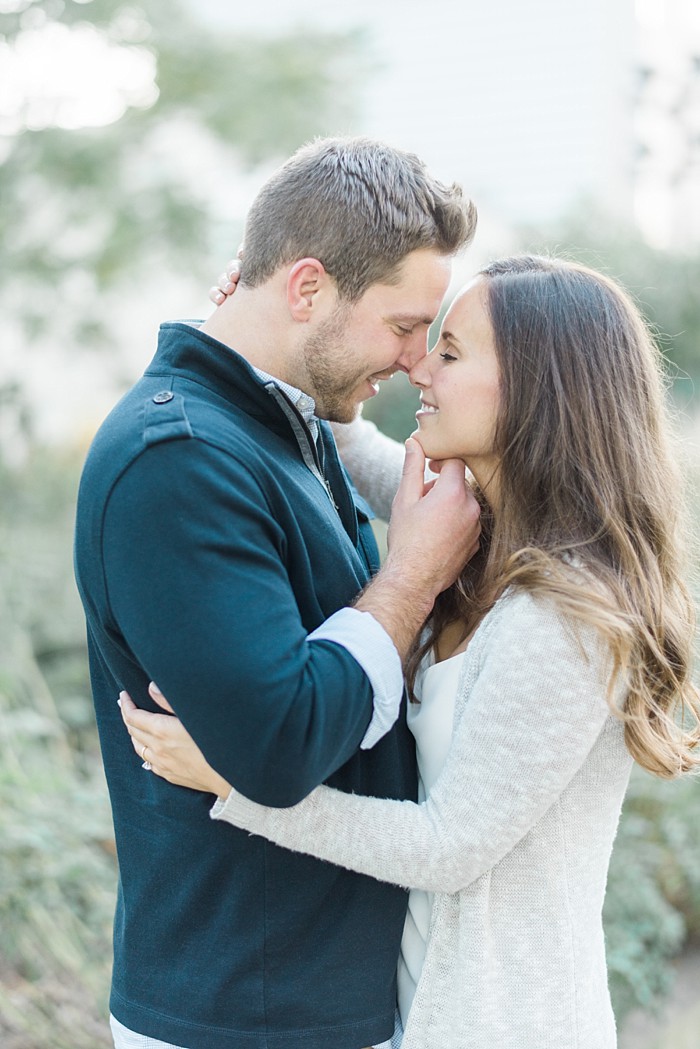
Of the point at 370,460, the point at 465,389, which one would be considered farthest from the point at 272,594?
the point at 370,460

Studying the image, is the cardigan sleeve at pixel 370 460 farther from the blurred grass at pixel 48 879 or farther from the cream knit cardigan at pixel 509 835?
the blurred grass at pixel 48 879

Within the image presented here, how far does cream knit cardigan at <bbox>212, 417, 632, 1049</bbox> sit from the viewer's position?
158 cm

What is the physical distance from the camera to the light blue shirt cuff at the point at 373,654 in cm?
153

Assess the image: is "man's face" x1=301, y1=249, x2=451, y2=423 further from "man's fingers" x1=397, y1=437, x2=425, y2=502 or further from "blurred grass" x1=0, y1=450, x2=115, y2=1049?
"blurred grass" x1=0, y1=450, x2=115, y2=1049

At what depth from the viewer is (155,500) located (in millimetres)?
1450

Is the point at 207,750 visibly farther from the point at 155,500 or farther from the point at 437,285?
the point at 437,285

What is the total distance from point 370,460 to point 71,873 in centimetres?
166

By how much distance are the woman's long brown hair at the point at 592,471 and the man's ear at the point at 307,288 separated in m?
0.28

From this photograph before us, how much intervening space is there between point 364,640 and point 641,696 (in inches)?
17.2

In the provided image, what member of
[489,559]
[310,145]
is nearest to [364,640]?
[489,559]

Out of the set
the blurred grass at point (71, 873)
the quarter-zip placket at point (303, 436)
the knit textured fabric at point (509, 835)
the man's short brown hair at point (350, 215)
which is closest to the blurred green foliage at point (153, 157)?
the blurred grass at point (71, 873)

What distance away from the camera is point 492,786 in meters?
1.58

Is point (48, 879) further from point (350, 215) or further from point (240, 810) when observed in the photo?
point (350, 215)

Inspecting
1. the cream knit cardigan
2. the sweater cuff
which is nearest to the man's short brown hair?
the cream knit cardigan
